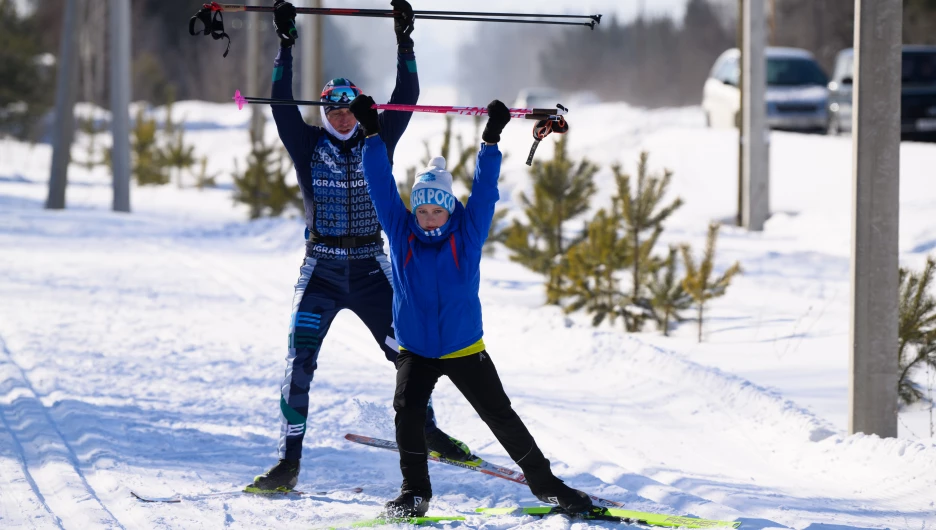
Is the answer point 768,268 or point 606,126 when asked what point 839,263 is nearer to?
point 768,268

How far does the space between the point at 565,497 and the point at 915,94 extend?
18632 millimetres

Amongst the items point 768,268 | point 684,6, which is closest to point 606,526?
point 768,268

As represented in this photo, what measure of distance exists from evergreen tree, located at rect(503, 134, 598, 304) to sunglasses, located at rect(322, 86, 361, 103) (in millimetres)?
5934

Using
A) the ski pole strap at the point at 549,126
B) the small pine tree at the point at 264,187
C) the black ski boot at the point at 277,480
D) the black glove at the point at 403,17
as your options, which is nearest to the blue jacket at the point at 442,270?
the ski pole strap at the point at 549,126

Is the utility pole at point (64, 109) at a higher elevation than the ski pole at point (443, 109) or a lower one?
higher

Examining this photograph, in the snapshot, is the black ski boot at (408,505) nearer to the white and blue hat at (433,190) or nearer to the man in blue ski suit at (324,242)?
the man in blue ski suit at (324,242)

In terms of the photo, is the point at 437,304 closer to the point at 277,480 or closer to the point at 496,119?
the point at 496,119

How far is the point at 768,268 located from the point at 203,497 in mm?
9289

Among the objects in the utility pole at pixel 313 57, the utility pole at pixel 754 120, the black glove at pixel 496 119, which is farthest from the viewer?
the utility pole at pixel 313 57

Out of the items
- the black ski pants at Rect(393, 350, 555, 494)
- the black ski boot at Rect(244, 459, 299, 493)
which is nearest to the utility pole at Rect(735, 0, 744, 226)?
the black ski boot at Rect(244, 459, 299, 493)

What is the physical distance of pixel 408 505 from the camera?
4508 millimetres

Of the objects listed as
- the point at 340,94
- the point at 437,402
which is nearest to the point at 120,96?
the point at 437,402

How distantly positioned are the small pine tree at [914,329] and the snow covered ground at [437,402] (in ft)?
0.69

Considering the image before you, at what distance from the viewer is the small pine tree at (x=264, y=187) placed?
19250 millimetres
